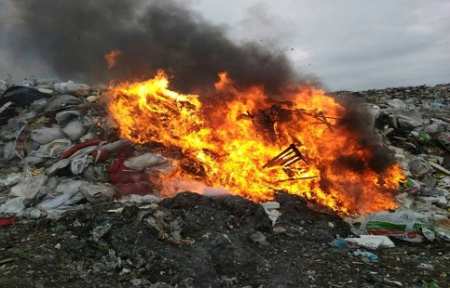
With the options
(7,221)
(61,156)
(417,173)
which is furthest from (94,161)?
(417,173)

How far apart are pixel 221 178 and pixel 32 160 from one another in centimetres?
418

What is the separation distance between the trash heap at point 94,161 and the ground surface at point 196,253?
0.56 meters

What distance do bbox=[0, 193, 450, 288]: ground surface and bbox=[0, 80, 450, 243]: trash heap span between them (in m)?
0.56

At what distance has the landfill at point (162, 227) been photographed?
19.6 feet

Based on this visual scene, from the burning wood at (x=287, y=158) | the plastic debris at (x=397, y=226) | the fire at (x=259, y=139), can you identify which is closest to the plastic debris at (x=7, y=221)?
the fire at (x=259, y=139)

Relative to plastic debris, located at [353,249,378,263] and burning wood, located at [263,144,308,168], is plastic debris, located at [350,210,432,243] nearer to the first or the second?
plastic debris, located at [353,249,378,263]

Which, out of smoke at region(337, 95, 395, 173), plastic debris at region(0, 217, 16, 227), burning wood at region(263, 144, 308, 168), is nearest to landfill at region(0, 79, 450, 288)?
plastic debris at region(0, 217, 16, 227)

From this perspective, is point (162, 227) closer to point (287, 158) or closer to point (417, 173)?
point (287, 158)

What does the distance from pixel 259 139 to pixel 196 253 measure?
4049 mm

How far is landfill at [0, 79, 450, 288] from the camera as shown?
19.6 ft

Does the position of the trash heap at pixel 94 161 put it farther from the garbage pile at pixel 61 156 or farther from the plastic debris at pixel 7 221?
the plastic debris at pixel 7 221

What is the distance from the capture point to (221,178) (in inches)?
355

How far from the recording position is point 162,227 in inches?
259

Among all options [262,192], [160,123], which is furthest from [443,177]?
[160,123]
